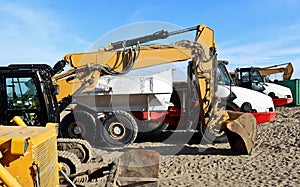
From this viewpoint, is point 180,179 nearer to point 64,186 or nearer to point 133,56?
point 64,186

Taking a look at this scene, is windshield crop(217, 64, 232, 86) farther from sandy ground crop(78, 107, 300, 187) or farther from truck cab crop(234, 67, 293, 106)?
truck cab crop(234, 67, 293, 106)

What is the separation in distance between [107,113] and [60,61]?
89.6 inches

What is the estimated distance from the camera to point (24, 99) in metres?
5.70

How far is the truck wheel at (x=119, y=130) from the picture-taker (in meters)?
8.83

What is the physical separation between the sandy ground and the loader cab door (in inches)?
62.5

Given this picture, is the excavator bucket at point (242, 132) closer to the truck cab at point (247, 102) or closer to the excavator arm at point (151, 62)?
the excavator arm at point (151, 62)

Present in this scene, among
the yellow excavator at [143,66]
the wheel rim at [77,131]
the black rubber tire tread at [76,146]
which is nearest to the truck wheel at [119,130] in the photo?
the yellow excavator at [143,66]

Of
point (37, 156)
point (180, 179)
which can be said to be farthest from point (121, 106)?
point (37, 156)

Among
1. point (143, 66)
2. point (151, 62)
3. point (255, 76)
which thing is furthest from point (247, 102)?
point (255, 76)

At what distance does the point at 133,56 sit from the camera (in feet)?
27.7

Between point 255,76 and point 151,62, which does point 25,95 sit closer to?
point 151,62

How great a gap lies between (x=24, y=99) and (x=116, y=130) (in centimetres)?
352

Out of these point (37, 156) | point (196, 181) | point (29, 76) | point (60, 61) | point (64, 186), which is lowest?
point (196, 181)

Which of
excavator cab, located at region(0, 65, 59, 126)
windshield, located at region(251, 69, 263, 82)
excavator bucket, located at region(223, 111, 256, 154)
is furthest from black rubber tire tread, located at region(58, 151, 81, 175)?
windshield, located at region(251, 69, 263, 82)
